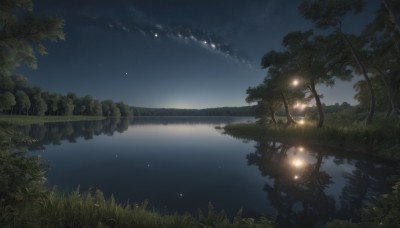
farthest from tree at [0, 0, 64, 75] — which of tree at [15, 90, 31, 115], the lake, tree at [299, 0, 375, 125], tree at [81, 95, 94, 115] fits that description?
tree at [81, 95, 94, 115]

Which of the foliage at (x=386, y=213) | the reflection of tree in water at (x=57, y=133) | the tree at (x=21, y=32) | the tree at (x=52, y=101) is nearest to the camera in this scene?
the foliage at (x=386, y=213)

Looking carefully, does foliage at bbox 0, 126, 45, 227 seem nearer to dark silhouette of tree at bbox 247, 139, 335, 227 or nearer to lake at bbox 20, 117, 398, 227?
lake at bbox 20, 117, 398, 227

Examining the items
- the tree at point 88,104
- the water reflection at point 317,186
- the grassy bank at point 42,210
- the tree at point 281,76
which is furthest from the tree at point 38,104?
the grassy bank at point 42,210

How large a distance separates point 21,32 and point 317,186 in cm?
1419

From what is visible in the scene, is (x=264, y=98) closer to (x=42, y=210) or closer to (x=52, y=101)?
(x=42, y=210)

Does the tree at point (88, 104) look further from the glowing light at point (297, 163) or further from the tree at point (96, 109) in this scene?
the glowing light at point (297, 163)

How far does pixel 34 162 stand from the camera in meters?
6.32

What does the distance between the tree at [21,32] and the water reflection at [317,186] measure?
1056 centimetres

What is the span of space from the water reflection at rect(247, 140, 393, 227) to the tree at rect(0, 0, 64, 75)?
416 inches

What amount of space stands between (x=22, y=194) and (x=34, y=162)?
0.92 meters

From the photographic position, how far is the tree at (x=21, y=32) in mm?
7859

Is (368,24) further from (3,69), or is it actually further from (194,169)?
(3,69)

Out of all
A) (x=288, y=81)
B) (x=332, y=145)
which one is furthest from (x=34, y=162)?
(x=288, y=81)

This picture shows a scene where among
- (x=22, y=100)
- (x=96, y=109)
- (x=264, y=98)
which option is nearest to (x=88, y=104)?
(x=96, y=109)
